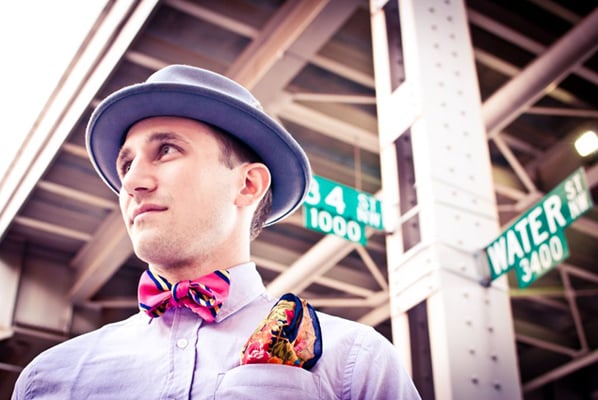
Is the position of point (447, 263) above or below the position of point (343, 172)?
below

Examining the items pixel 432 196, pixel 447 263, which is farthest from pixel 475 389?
pixel 432 196

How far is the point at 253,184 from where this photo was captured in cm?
234

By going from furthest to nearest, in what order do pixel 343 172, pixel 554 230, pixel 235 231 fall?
pixel 343 172 → pixel 554 230 → pixel 235 231

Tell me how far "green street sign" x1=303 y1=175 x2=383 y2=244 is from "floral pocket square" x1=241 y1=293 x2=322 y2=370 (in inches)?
195

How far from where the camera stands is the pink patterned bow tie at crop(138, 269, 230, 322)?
1994 millimetres

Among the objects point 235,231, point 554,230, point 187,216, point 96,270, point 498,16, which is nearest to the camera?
point 187,216

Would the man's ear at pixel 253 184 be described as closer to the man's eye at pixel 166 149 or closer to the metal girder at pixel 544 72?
the man's eye at pixel 166 149

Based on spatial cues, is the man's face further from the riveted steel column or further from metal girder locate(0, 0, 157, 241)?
metal girder locate(0, 0, 157, 241)

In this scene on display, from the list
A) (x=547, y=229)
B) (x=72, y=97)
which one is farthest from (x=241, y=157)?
(x=72, y=97)

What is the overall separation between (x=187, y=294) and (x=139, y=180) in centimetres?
37

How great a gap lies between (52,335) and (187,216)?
10.4 m

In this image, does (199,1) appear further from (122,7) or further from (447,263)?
(447,263)

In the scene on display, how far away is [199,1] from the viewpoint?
7777 mm

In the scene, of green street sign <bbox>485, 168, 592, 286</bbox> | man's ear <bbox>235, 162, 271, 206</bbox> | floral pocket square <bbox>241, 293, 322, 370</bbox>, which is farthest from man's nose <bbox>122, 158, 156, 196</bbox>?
green street sign <bbox>485, 168, 592, 286</bbox>
